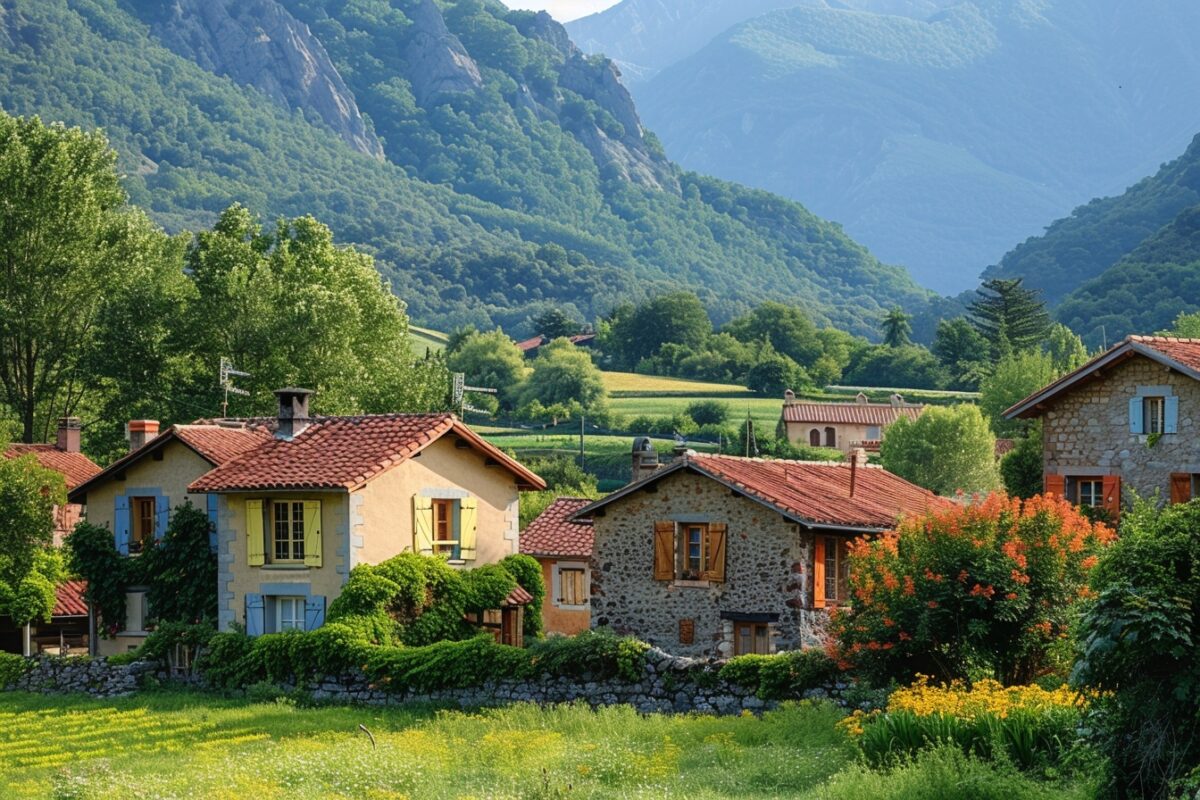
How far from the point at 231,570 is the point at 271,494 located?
7.19ft

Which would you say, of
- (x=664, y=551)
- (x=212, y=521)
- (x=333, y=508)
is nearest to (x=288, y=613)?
(x=333, y=508)

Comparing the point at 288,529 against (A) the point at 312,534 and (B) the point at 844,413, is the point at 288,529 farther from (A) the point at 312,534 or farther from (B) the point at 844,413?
(B) the point at 844,413

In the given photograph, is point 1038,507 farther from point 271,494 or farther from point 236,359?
point 236,359

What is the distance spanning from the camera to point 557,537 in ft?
181

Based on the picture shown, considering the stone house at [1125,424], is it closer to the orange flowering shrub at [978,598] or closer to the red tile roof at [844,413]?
the orange flowering shrub at [978,598]

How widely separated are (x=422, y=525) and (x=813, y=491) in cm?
907

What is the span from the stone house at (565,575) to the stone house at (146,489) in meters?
9.19

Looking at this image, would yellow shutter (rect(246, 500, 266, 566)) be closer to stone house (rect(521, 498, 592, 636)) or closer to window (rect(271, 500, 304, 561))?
window (rect(271, 500, 304, 561))

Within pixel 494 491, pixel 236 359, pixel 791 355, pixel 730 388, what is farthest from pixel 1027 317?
pixel 494 491

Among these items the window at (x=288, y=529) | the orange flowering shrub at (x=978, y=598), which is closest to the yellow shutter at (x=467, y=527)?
the window at (x=288, y=529)

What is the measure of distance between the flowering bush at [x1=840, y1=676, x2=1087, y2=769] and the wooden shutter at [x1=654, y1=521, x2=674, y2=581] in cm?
1465

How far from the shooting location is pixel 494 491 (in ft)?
157

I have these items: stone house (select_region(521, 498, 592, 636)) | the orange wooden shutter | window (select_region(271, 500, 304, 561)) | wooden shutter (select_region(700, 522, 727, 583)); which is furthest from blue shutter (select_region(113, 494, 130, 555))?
the orange wooden shutter

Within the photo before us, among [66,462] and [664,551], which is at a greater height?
[66,462]
